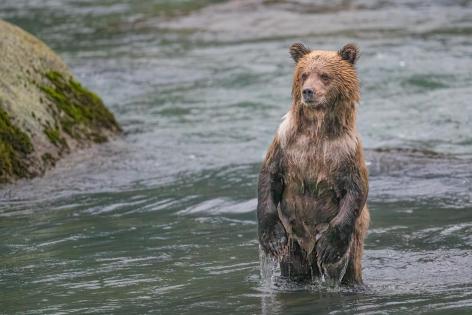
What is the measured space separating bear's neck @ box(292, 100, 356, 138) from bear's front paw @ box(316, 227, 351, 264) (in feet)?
2.44

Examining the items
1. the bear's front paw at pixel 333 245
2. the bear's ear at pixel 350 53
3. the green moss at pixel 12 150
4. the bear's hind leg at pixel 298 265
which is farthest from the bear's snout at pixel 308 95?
the green moss at pixel 12 150

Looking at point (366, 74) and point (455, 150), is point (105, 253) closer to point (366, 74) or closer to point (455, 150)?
point (455, 150)

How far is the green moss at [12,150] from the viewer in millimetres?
12117

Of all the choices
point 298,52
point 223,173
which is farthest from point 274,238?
point 223,173

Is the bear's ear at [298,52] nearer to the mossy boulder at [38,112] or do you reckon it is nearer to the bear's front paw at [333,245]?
the bear's front paw at [333,245]

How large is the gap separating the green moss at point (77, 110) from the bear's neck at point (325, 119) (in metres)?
5.60

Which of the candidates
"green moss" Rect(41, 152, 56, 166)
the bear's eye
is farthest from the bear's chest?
"green moss" Rect(41, 152, 56, 166)

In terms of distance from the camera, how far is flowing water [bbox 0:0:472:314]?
833 centimetres

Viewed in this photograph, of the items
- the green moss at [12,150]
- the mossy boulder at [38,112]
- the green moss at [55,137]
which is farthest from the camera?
Answer: the green moss at [55,137]

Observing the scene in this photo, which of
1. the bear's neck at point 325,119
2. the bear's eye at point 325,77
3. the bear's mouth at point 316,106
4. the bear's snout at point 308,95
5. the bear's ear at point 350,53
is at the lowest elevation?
the bear's neck at point 325,119

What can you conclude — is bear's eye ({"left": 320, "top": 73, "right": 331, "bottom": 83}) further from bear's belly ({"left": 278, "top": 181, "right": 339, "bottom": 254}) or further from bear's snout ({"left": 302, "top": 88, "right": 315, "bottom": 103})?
bear's belly ({"left": 278, "top": 181, "right": 339, "bottom": 254})

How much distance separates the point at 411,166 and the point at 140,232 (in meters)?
3.64

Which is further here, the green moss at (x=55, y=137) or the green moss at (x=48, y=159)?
the green moss at (x=55, y=137)

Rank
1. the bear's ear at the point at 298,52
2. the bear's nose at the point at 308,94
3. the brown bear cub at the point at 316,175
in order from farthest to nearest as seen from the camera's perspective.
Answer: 1. the bear's ear at the point at 298,52
2. the brown bear cub at the point at 316,175
3. the bear's nose at the point at 308,94
